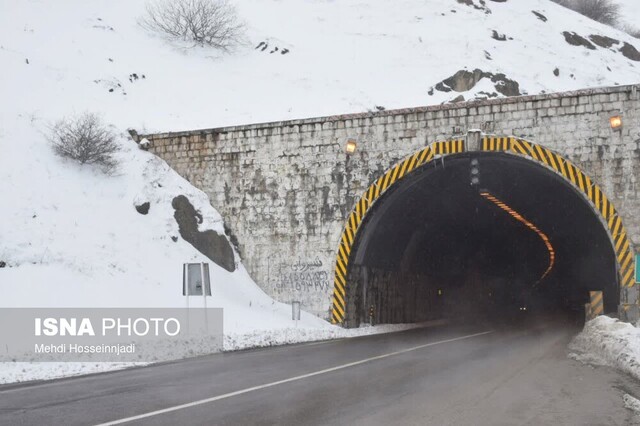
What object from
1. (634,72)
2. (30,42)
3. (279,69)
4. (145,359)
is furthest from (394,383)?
(634,72)

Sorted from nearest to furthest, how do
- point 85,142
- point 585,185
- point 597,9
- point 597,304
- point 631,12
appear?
point 585,185
point 597,304
point 85,142
point 597,9
point 631,12

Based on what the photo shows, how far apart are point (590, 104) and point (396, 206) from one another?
7.33 m

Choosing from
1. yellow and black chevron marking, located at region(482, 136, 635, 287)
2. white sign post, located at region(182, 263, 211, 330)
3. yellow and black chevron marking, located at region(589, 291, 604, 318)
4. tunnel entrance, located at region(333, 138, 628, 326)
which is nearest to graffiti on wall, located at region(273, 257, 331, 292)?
tunnel entrance, located at region(333, 138, 628, 326)

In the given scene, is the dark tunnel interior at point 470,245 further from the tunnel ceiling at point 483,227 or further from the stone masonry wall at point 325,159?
the stone masonry wall at point 325,159

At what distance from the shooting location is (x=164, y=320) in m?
19.8

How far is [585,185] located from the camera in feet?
71.6

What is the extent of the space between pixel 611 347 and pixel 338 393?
6.84 m

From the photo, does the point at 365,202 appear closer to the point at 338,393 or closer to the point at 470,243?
the point at 338,393

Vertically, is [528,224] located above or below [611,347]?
above

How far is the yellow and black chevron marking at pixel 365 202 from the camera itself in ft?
77.3

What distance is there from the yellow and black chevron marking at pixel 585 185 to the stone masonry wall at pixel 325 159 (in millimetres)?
220

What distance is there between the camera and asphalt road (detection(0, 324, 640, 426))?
7949 millimetres

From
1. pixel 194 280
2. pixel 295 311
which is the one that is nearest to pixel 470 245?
pixel 295 311

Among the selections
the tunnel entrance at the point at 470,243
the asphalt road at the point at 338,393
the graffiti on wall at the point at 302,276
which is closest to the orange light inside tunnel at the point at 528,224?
the tunnel entrance at the point at 470,243
